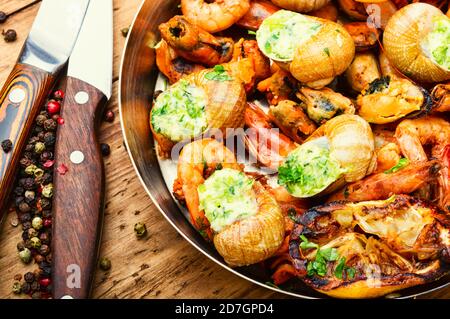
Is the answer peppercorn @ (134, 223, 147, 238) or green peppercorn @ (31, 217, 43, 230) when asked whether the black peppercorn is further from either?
peppercorn @ (134, 223, 147, 238)

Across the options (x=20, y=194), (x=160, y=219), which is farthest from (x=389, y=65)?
(x=20, y=194)

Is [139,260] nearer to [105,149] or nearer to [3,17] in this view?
[105,149]

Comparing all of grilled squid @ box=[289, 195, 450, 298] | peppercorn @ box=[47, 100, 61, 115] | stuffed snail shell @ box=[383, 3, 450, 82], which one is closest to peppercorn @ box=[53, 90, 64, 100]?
peppercorn @ box=[47, 100, 61, 115]

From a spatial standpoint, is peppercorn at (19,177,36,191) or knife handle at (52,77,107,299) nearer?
knife handle at (52,77,107,299)

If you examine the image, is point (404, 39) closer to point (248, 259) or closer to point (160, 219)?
point (248, 259)

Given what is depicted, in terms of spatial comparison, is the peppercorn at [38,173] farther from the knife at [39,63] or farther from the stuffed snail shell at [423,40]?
the stuffed snail shell at [423,40]

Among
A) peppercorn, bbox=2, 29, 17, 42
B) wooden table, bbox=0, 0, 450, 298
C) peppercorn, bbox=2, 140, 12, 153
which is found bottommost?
wooden table, bbox=0, 0, 450, 298

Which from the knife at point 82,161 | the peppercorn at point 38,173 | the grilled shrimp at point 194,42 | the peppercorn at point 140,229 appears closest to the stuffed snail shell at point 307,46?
the grilled shrimp at point 194,42
